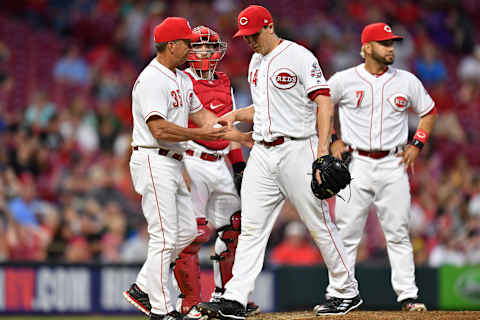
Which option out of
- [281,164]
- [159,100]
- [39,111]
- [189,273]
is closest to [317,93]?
[281,164]

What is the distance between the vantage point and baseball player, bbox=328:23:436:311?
787 centimetres

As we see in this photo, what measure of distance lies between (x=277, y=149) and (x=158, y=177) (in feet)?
3.15

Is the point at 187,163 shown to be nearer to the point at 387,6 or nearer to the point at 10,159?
the point at 10,159

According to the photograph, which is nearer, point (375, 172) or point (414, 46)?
point (375, 172)

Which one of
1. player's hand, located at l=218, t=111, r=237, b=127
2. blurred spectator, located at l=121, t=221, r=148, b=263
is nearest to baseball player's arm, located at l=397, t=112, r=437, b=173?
player's hand, located at l=218, t=111, r=237, b=127

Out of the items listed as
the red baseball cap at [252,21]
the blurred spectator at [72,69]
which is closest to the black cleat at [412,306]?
the red baseball cap at [252,21]

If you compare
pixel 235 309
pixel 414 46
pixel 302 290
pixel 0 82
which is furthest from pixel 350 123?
pixel 414 46

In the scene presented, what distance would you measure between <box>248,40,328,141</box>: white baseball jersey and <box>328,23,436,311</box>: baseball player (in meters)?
1.21

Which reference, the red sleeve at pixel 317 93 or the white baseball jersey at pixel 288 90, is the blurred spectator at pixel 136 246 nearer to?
the white baseball jersey at pixel 288 90

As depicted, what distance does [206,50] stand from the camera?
25.3 feet

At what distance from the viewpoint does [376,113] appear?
26.1ft

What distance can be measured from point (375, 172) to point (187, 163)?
1702 mm

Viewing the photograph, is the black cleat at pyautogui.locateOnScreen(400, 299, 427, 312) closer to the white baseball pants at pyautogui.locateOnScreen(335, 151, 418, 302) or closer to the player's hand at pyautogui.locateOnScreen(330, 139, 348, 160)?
the white baseball pants at pyautogui.locateOnScreen(335, 151, 418, 302)

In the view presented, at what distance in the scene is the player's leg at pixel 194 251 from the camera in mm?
7598
